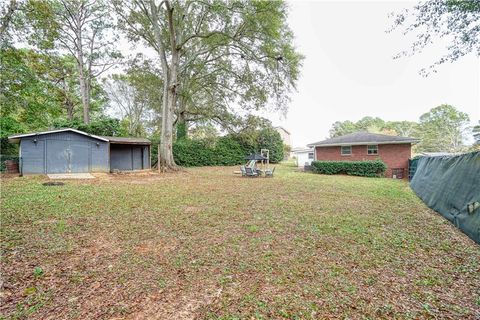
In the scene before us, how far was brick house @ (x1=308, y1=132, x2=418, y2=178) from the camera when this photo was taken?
16203 mm

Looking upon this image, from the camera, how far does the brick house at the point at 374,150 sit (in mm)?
16203

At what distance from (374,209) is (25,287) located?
727 cm

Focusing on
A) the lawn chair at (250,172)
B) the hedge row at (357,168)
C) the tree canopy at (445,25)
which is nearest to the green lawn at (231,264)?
the tree canopy at (445,25)

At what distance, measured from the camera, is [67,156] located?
13414 mm

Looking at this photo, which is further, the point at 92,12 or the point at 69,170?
the point at 92,12

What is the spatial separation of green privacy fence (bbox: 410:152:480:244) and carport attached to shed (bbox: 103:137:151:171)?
17180 millimetres

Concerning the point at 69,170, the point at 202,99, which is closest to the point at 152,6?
the point at 202,99

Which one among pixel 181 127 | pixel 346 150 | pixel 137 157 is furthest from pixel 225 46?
pixel 346 150

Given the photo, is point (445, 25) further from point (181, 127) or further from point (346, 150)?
point (181, 127)

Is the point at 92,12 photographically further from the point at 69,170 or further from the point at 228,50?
the point at 69,170

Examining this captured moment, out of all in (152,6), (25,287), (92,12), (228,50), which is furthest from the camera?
(92,12)

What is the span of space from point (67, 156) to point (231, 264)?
1487cm

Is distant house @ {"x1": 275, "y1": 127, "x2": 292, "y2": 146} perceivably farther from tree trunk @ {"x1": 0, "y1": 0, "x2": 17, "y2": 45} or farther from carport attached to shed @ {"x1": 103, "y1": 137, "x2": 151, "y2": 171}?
tree trunk @ {"x1": 0, "y1": 0, "x2": 17, "y2": 45}

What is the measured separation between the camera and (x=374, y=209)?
20.3 feet
